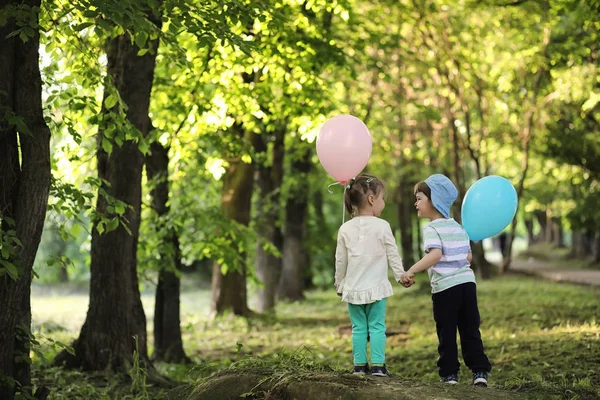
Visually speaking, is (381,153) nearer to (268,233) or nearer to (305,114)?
(268,233)

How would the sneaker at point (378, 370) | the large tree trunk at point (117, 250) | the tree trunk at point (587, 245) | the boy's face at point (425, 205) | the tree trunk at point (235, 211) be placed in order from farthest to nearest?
the tree trunk at point (587, 245), the tree trunk at point (235, 211), the large tree trunk at point (117, 250), the boy's face at point (425, 205), the sneaker at point (378, 370)

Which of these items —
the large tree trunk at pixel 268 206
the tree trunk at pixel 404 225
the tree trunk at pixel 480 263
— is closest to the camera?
the large tree trunk at pixel 268 206

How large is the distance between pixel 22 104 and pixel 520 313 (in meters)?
11.0

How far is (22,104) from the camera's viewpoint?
686cm

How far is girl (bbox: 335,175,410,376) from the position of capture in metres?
6.57

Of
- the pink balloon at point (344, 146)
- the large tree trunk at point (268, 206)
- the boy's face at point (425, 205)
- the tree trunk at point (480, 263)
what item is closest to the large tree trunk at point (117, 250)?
the pink balloon at point (344, 146)

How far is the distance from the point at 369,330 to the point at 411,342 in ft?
21.3

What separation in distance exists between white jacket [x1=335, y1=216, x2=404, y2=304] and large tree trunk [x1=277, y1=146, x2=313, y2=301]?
640 inches

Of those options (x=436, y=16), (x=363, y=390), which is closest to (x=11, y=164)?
(x=363, y=390)

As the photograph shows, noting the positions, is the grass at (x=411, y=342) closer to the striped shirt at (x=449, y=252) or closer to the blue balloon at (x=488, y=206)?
the striped shirt at (x=449, y=252)

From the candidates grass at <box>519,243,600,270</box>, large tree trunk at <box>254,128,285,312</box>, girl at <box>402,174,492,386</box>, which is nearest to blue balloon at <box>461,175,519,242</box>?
girl at <box>402,174,492,386</box>

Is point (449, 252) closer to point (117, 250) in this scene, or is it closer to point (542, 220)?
point (117, 250)

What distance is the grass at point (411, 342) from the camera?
7.47m

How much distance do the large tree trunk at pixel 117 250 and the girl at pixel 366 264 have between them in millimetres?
3971
